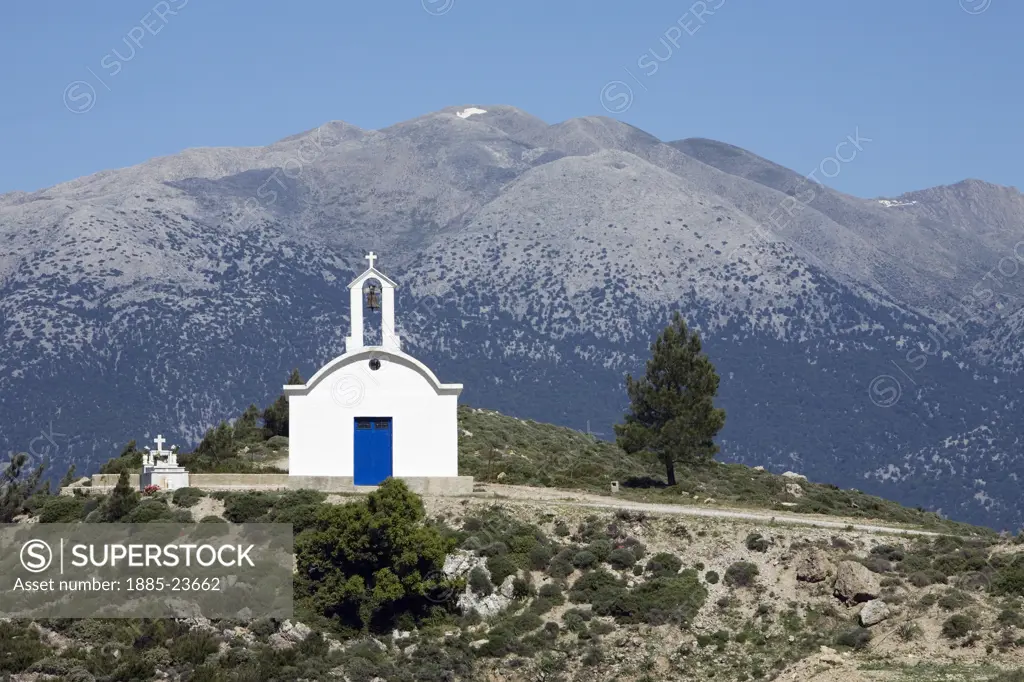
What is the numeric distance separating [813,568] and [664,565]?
149 inches

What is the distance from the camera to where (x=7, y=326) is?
116 meters

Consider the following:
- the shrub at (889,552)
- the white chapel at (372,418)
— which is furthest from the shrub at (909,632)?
the white chapel at (372,418)

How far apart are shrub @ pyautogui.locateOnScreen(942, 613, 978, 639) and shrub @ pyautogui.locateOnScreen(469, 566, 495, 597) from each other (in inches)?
438

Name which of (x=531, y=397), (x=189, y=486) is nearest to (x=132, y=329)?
(x=531, y=397)

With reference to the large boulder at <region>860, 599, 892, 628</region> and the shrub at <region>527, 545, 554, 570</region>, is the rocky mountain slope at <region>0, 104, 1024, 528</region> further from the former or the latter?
the large boulder at <region>860, 599, 892, 628</region>

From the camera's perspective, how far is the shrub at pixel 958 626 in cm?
3597

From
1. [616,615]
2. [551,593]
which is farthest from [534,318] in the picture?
[616,615]

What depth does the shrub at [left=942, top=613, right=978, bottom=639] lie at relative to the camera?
35969 mm

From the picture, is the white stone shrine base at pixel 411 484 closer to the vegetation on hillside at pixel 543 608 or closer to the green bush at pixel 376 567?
the vegetation on hillside at pixel 543 608

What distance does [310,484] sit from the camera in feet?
158

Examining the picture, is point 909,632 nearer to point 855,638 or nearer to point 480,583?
point 855,638

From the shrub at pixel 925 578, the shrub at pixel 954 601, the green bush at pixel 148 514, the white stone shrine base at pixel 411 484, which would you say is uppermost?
Result: the white stone shrine base at pixel 411 484

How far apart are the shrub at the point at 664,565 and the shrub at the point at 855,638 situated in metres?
5.75

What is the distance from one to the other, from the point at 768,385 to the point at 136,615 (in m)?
86.1
